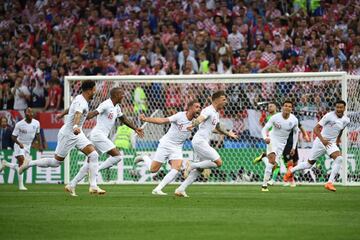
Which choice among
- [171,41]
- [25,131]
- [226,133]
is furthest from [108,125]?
[171,41]

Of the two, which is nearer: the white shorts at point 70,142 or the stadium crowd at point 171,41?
the white shorts at point 70,142

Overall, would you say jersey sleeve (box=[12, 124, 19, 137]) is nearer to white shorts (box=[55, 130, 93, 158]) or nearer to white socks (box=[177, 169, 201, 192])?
white shorts (box=[55, 130, 93, 158])

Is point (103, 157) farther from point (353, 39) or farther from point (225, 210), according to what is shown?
point (225, 210)

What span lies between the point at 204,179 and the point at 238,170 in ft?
4.01

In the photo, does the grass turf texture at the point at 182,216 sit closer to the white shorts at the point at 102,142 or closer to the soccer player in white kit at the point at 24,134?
the white shorts at the point at 102,142

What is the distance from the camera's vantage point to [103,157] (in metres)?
27.7

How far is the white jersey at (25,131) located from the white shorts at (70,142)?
19.5 ft

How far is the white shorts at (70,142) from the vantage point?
1859 cm

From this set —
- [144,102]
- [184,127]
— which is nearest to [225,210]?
[184,127]

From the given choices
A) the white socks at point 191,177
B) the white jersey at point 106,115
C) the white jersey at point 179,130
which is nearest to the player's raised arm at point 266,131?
the white jersey at point 179,130

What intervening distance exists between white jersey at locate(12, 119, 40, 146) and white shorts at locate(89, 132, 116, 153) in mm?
5195

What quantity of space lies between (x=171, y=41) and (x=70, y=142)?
1091cm

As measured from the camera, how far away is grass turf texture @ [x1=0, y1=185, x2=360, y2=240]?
1138 cm

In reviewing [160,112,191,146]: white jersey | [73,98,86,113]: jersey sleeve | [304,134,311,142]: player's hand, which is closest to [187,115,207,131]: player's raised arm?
[160,112,191,146]: white jersey
